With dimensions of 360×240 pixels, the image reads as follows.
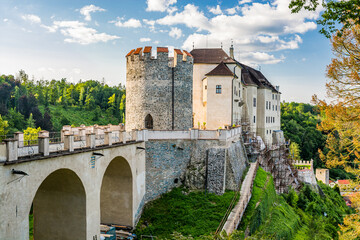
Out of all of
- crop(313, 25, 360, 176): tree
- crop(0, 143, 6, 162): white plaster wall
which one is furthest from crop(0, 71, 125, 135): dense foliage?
crop(313, 25, 360, 176): tree

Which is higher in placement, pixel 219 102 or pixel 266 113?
pixel 219 102

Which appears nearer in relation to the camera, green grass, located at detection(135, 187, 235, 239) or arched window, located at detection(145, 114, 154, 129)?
green grass, located at detection(135, 187, 235, 239)

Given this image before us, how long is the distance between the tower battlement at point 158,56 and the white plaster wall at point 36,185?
28.0 feet

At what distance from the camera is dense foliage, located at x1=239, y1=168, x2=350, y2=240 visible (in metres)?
19.6

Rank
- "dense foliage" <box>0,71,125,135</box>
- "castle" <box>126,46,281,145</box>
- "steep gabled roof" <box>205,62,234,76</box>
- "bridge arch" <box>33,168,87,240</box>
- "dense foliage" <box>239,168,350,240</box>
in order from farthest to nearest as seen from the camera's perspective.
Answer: "dense foliage" <box>0,71,125,135</box>, "steep gabled roof" <box>205,62,234,76</box>, "castle" <box>126,46,281,145</box>, "dense foliage" <box>239,168,350,240</box>, "bridge arch" <box>33,168,87,240</box>

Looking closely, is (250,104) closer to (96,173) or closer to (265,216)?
(265,216)

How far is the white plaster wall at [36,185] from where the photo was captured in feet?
33.3

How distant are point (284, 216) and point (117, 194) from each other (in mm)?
14454

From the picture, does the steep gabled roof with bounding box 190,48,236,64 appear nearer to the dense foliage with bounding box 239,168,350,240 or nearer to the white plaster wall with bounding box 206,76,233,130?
the white plaster wall with bounding box 206,76,233,130

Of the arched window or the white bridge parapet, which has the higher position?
the arched window

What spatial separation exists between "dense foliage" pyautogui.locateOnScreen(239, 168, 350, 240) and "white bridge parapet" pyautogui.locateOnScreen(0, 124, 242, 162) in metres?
5.49

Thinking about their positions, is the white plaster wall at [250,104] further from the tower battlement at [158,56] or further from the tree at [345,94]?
the tree at [345,94]

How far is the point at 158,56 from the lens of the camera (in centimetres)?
2403

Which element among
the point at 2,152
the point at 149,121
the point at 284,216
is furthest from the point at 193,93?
the point at 2,152
